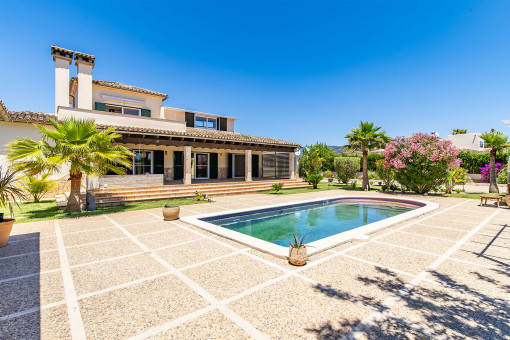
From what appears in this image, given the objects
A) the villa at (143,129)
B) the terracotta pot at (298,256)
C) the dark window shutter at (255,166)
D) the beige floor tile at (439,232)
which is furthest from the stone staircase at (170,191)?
the beige floor tile at (439,232)

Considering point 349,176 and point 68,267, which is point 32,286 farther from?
point 349,176

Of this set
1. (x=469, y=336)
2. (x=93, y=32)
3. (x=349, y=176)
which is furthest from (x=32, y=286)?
(x=349, y=176)

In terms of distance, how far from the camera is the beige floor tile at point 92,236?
6449 mm

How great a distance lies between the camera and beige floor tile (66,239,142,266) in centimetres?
527

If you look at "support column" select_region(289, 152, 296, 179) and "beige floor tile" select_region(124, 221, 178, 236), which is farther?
"support column" select_region(289, 152, 296, 179)

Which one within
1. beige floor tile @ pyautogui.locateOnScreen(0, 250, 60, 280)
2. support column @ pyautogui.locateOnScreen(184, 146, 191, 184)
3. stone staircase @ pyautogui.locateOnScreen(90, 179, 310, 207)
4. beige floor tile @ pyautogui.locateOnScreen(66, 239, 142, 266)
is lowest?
beige floor tile @ pyautogui.locateOnScreen(0, 250, 60, 280)

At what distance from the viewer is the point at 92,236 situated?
6941mm

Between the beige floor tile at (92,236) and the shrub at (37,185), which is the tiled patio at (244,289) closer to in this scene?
the beige floor tile at (92,236)

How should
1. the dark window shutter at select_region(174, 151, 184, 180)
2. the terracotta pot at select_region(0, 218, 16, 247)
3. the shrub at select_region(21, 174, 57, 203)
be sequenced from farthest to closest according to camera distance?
the dark window shutter at select_region(174, 151, 184, 180) < the shrub at select_region(21, 174, 57, 203) < the terracotta pot at select_region(0, 218, 16, 247)

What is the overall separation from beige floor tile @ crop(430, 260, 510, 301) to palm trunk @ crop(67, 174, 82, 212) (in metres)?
13.2

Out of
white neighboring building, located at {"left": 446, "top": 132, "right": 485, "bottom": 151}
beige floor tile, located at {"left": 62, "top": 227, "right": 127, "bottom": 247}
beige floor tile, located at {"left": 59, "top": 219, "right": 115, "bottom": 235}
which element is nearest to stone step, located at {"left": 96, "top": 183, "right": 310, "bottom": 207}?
beige floor tile, located at {"left": 59, "top": 219, "right": 115, "bottom": 235}

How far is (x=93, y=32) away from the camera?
659 inches

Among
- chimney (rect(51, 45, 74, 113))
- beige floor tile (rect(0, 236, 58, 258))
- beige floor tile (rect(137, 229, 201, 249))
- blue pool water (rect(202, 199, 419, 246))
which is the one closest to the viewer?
beige floor tile (rect(0, 236, 58, 258))

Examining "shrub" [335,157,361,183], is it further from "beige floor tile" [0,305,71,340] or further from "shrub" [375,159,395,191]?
"beige floor tile" [0,305,71,340]
